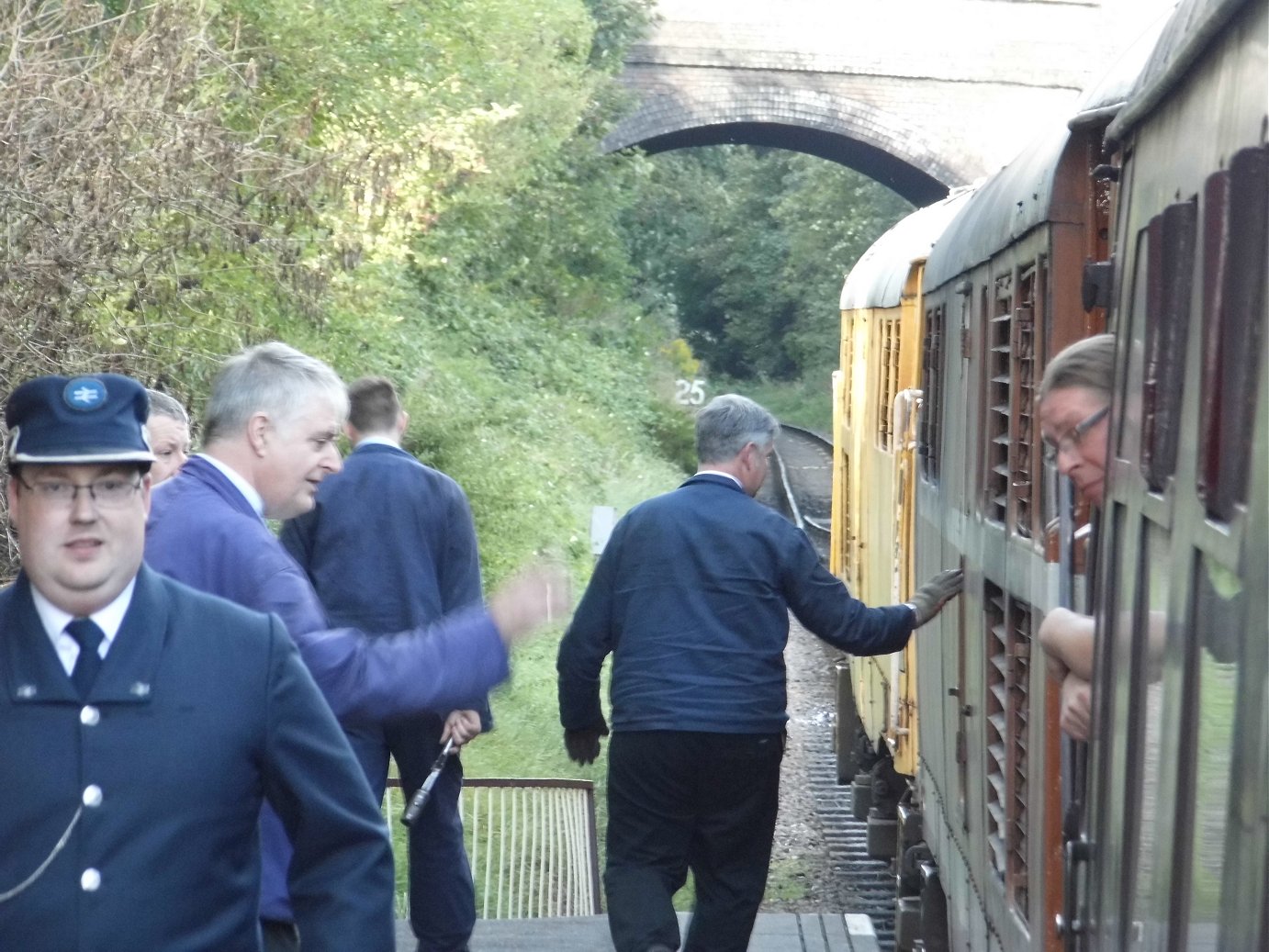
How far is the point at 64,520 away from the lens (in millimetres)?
2449

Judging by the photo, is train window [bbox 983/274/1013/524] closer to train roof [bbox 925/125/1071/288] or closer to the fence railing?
train roof [bbox 925/125/1071/288]

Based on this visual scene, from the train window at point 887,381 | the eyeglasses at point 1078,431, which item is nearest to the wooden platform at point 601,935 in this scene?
the train window at point 887,381

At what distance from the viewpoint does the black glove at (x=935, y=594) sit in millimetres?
5871

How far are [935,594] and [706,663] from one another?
0.95 meters

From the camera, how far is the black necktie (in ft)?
7.96

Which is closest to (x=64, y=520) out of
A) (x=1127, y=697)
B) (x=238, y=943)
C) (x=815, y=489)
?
(x=238, y=943)

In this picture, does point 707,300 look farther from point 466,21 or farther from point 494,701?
point 494,701

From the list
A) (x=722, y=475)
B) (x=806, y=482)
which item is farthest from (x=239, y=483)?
(x=806, y=482)

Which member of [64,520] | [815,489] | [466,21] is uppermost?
[466,21]

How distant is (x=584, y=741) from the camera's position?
20.0 ft

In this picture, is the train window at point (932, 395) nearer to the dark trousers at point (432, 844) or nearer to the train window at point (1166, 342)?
the dark trousers at point (432, 844)

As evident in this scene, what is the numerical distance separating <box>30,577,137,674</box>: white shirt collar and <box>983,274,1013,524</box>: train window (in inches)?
130

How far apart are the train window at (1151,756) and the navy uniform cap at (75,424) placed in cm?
143

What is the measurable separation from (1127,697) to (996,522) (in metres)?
2.58
